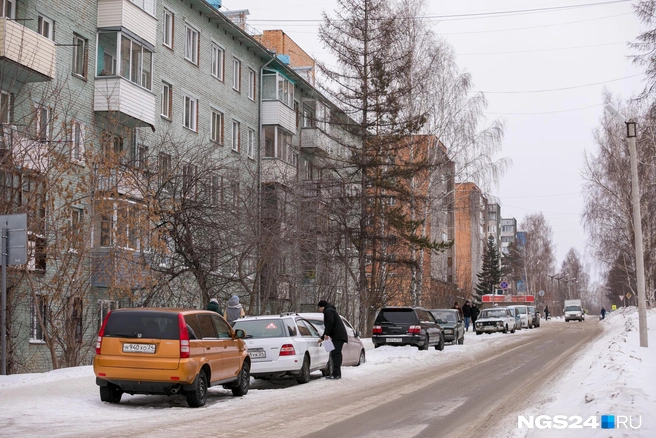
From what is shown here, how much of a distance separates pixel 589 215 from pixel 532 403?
54997 mm

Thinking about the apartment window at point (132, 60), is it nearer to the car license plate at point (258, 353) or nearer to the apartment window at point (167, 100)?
the apartment window at point (167, 100)

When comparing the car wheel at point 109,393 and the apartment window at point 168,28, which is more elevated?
the apartment window at point 168,28

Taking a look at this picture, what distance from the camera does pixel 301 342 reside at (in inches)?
718

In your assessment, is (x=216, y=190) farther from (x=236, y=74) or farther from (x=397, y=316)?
(x=236, y=74)

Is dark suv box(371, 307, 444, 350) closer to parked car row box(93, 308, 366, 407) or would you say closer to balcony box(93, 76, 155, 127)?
balcony box(93, 76, 155, 127)

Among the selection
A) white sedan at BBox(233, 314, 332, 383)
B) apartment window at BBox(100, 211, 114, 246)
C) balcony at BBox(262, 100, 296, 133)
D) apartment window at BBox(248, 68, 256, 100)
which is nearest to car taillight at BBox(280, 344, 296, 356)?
white sedan at BBox(233, 314, 332, 383)

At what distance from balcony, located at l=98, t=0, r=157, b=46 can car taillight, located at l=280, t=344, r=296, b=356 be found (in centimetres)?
1689

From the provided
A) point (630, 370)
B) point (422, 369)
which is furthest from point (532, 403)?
point (422, 369)

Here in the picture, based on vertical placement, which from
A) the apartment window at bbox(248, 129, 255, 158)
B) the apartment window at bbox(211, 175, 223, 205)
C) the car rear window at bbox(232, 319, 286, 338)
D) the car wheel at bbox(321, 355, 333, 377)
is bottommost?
the car wheel at bbox(321, 355, 333, 377)

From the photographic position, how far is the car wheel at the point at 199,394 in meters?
13.7

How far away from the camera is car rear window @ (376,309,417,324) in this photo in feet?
98.8

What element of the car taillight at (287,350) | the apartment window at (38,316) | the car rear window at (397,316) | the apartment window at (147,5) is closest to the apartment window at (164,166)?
the apartment window at (38,316)

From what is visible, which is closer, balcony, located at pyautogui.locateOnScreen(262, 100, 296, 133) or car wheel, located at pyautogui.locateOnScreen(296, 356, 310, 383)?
car wheel, located at pyautogui.locateOnScreen(296, 356, 310, 383)

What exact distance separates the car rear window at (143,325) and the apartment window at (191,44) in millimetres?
24794
